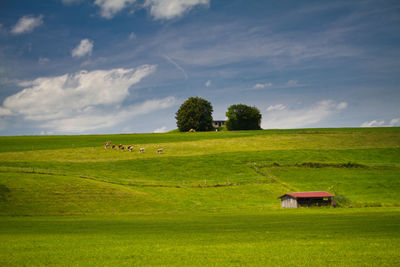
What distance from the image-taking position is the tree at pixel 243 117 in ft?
546

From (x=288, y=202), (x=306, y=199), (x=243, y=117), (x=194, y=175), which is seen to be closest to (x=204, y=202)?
(x=288, y=202)

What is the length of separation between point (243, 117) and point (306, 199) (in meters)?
115

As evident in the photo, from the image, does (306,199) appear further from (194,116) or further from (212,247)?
(194,116)

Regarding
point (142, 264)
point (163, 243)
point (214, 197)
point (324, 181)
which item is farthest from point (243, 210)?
point (142, 264)

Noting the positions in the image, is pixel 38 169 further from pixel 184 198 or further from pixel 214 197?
pixel 214 197

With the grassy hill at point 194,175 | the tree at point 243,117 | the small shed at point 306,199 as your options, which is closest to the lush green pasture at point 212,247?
the grassy hill at point 194,175

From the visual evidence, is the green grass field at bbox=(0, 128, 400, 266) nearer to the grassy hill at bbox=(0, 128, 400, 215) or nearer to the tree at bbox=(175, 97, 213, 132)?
the grassy hill at bbox=(0, 128, 400, 215)

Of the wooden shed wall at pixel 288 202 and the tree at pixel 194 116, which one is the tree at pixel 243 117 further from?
the wooden shed wall at pixel 288 202

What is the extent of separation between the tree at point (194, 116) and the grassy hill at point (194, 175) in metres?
52.5

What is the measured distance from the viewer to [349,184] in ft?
201

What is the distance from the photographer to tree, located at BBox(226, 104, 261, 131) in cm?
16650

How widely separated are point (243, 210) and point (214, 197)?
9.08 meters

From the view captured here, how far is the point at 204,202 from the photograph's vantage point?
51188mm

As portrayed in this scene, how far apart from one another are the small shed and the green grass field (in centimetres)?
184
